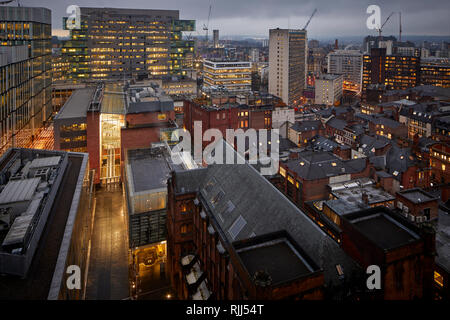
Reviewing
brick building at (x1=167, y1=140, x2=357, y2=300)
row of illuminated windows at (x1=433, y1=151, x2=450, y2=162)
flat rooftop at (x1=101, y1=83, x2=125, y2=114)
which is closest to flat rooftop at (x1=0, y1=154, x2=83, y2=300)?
brick building at (x1=167, y1=140, x2=357, y2=300)

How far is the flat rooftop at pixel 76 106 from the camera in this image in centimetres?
7512

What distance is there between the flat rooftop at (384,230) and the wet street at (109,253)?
95.9 ft

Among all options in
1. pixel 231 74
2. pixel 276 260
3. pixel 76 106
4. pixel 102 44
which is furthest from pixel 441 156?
pixel 102 44

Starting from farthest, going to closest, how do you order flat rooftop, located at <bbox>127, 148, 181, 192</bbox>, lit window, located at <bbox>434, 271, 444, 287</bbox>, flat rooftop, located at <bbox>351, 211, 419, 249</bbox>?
flat rooftop, located at <bbox>127, 148, 181, 192</bbox> → lit window, located at <bbox>434, 271, 444, 287</bbox> → flat rooftop, located at <bbox>351, 211, 419, 249</bbox>

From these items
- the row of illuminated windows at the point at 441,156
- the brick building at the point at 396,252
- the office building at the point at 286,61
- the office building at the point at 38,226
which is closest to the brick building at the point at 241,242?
the brick building at the point at 396,252

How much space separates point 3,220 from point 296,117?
10881cm

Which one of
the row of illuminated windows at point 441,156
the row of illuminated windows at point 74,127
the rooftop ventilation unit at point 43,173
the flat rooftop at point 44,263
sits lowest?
the flat rooftop at point 44,263

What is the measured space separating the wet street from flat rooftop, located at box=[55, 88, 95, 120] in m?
21.6

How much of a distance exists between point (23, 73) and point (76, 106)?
44.0ft

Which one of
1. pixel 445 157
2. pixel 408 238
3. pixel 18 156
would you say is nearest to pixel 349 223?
pixel 408 238

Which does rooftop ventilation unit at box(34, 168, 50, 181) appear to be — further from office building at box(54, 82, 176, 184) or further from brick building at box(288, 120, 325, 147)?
brick building at box(288, 120, 325, 147)

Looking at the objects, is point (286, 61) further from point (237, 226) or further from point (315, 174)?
point (237, 226)

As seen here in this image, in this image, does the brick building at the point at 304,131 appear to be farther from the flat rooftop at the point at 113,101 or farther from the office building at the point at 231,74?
the office building at the point at 231,74

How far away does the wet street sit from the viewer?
135ft
